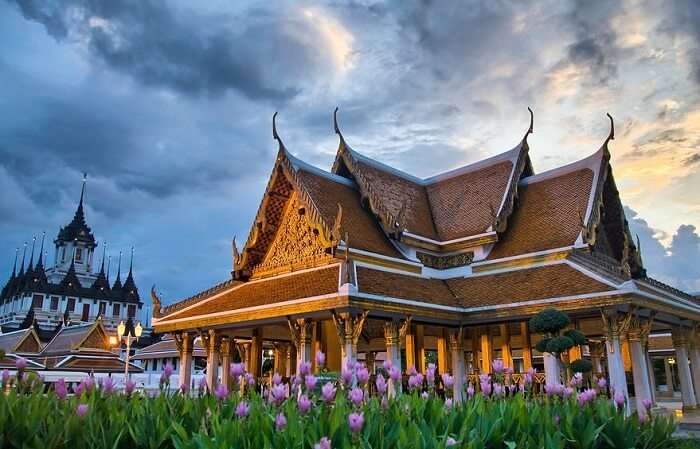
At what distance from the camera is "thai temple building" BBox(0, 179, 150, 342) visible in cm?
6275

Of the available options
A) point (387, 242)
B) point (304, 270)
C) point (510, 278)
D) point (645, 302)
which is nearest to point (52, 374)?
point (304, 270)

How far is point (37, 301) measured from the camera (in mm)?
62562

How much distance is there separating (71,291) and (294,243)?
59368 millimetres

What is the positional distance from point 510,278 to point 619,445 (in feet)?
31.7

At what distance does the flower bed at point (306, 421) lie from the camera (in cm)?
296

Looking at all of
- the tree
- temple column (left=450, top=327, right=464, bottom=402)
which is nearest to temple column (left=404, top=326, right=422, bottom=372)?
temple column (left=450, top=327, right=464, bottom=402)

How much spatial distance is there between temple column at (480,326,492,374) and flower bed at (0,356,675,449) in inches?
382

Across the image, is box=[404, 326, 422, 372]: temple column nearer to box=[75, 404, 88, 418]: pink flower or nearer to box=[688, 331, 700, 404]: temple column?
box=[688, 331, 700, 404]: temple column

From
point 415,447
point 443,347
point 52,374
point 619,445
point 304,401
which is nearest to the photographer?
point 415,447

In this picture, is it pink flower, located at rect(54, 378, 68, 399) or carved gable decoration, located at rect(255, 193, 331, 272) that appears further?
carved gable decoration, located at rect(255, 193, 331, 272)

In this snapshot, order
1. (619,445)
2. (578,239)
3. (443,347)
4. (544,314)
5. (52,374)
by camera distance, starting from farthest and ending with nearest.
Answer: (52,374) < (443,347) < (578,239) < (544,314) < (619,445)

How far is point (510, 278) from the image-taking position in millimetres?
13391

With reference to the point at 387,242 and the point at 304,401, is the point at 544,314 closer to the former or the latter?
the point at 387,242

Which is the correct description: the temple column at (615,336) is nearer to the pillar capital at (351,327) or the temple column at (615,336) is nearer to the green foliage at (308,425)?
the pillar capital at (351,327)
